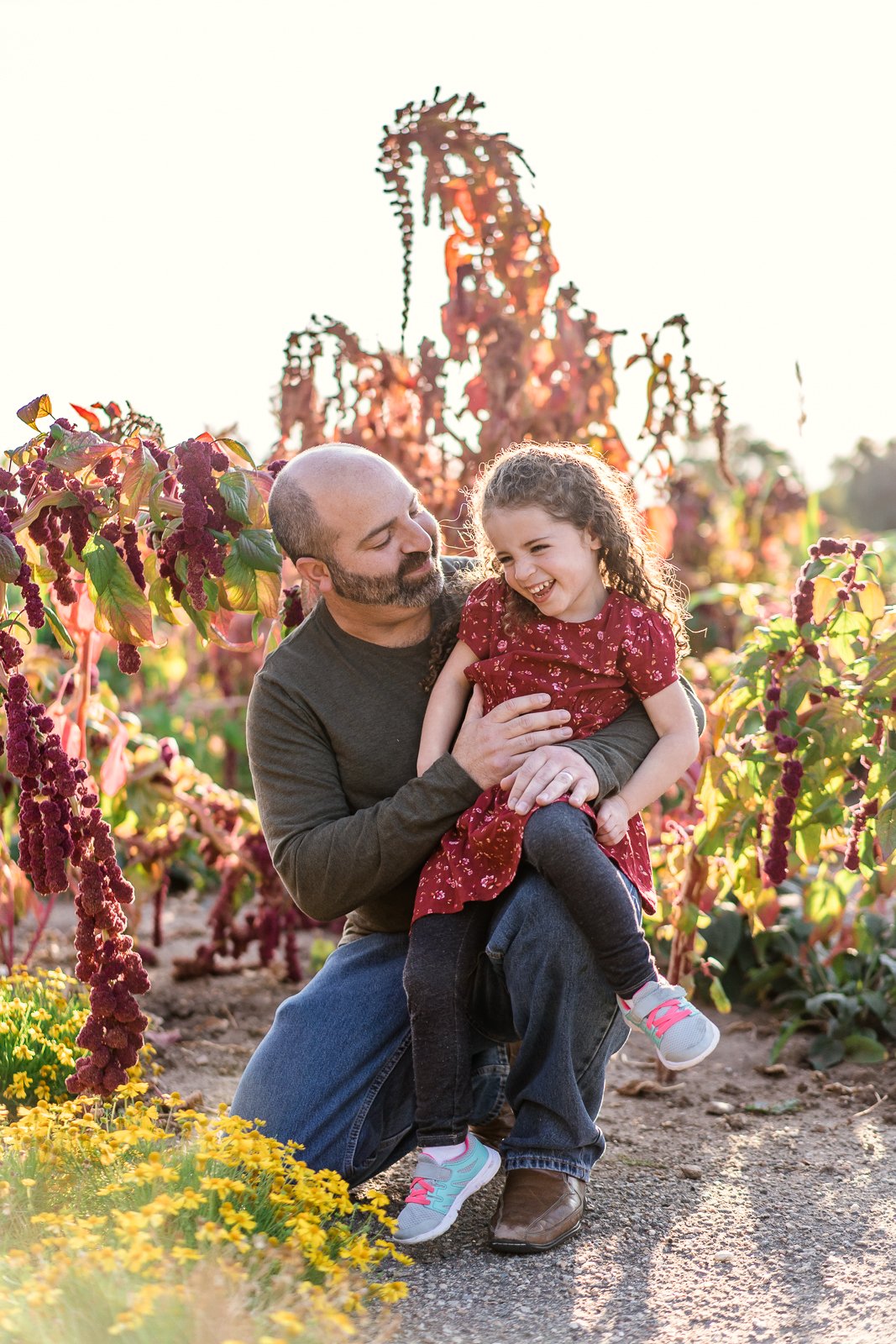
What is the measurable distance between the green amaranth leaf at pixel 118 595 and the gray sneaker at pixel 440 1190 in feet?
3.58

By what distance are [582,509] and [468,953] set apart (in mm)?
873

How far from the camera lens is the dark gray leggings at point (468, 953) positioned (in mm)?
2346

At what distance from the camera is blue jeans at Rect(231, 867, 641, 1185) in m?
2.38

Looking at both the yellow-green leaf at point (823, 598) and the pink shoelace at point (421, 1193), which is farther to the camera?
the yellow-green leaf at point (823, 598)

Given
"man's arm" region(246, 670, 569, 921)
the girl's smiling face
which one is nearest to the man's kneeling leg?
"man's arm" region(246, 670, 569, 921)

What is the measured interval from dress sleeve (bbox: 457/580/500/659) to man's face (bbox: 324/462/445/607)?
0.10 metres

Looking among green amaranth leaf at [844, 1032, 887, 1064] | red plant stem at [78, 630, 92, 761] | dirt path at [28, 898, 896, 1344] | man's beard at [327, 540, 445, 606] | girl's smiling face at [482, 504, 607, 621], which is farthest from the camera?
green amaranth leaf at [844, 1032, 887, 1064]

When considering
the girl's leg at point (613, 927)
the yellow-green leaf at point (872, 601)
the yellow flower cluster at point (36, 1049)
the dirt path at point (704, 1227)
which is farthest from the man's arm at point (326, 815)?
the yellow-green leaf at point (872, 601)

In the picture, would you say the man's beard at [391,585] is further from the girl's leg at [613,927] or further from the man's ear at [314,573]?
the girl's leg at [613,927]

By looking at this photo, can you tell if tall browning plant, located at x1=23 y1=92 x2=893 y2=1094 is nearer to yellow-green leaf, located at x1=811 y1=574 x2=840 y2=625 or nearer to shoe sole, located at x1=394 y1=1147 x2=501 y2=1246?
yellow-green leaf, located at x1=811 y1=574 x2=840 y2=625

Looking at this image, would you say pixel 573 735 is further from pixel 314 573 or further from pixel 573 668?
pixel 314 573

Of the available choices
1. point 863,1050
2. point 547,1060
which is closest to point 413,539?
point 547,1060

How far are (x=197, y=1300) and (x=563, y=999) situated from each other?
35.4 inches

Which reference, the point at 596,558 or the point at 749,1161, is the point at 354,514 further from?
the point at 749,1161
